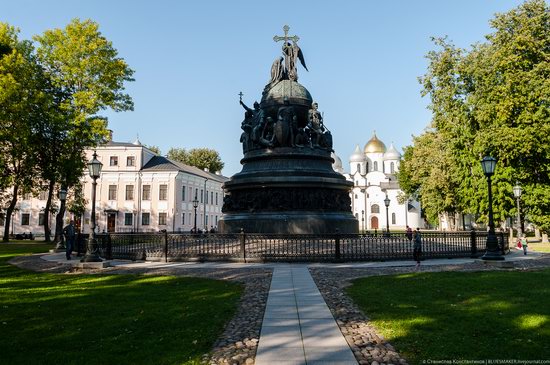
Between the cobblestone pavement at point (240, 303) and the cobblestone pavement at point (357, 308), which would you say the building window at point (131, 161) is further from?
Result: the cobblestone pavement at point (357, 308)

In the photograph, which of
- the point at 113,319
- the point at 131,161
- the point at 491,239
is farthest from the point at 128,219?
the point at 113,319

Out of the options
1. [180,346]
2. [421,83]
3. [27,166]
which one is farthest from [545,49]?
[27,166]

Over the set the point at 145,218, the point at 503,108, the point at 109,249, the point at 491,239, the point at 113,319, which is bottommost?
the point at 113,319

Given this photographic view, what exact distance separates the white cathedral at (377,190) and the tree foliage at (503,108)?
51.4 meters

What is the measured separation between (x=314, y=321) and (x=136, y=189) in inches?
2242

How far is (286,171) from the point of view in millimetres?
22688

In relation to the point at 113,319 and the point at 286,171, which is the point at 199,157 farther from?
the point at 113,319

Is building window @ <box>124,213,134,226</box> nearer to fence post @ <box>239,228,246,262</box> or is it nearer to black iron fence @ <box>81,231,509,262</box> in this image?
black iron fence @ <box>81,231,509,262</box>

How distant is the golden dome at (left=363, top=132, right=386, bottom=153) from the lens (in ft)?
383

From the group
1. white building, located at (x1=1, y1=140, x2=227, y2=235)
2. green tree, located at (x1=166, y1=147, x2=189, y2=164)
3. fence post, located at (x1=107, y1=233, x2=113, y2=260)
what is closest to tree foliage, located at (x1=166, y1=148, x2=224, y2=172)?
green tree, located at (x1=166, y1=147, x2=189, y2=164)

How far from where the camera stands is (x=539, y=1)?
31891mm

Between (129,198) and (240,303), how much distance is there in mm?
55465

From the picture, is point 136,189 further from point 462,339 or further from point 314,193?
point 462,339

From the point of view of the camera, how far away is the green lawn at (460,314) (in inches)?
225
